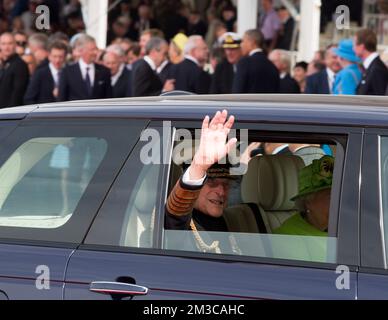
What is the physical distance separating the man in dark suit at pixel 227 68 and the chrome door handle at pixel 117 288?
356 inches

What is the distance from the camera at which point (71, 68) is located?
43.8 feet

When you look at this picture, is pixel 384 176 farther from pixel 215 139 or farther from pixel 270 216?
pixel 270 216

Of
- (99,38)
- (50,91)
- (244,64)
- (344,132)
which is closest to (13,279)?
(344,132)

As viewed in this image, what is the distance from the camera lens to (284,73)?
14.2m

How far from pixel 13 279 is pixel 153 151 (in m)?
0.73

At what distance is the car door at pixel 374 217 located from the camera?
158 inches

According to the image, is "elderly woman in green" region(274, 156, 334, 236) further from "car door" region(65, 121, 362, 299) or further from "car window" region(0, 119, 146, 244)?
"car window" region(0, 119, 146, 244)

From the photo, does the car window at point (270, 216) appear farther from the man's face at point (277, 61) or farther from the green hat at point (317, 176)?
the man's face at point (277, 61)

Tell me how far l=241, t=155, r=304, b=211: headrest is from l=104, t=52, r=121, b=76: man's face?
938 cm

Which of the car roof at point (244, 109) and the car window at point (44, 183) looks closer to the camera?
the car roof at point (244, 109)

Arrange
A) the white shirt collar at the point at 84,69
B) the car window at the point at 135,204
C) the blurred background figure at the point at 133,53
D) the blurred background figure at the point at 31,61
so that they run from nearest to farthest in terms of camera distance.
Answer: the car window at the point at 135,204 → the white shirt collar at the point at 84,69 → the blurred background figure at the point at 31,61 → the blurred background figure at the point at 133,53

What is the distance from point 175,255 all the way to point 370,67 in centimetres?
744

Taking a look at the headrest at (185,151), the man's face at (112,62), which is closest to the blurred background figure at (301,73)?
the man's face at (112,62)
